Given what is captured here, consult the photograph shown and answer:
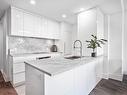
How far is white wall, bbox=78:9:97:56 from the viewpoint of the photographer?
288cm

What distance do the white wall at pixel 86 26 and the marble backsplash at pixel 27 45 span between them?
1816 mm

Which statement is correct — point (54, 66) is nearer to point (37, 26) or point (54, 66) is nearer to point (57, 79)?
point (57, 79)

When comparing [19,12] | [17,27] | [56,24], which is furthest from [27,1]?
[56,24]

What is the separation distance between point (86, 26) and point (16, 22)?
7.31 ft

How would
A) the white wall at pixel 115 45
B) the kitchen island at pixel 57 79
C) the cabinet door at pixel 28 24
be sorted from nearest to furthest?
the kitchen island at pixel 57 79 → the cabinet door at pixel 28 24 → the white wall at pixel 115 45

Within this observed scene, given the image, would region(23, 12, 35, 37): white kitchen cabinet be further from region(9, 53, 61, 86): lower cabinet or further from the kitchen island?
the kitchen island

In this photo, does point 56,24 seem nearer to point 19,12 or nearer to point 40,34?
point 40,34


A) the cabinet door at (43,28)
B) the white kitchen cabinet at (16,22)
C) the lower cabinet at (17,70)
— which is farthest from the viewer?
the cabinet door at (43,28)

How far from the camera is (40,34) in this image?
3.73m

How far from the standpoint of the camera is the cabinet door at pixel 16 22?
9.37 feet

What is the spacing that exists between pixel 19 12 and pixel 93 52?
2.63 meters

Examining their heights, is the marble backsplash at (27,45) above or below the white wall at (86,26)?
below

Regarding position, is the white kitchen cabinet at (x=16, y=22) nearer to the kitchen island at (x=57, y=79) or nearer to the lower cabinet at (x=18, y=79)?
the lower cabinet at (x=18, y=79)

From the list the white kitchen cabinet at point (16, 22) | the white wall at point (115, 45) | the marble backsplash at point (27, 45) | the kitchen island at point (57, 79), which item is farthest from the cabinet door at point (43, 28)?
the white wall at point (115, 45)
